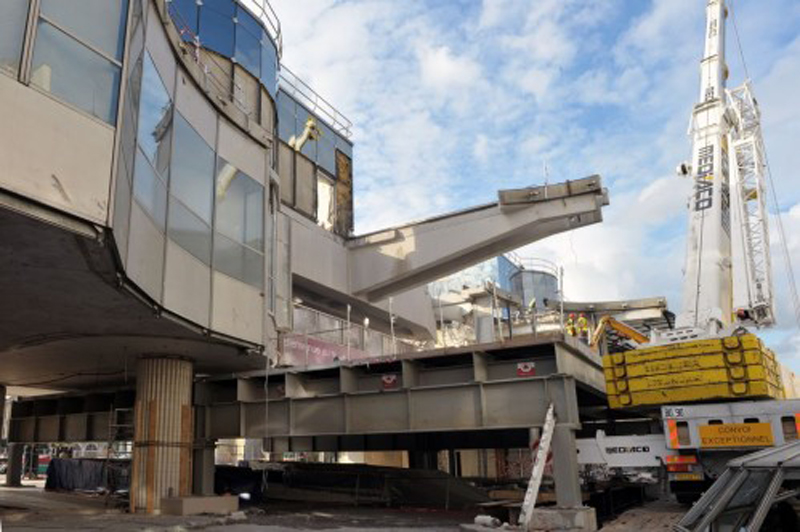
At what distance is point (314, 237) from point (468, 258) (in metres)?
6.27

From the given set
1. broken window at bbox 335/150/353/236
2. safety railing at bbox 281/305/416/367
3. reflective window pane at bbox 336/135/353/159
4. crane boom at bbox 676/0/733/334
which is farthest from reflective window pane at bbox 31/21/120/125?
reflective window pane at bbox 336/135/353/159

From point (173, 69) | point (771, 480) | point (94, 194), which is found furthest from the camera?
point (173, 69)

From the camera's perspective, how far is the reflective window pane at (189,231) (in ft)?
39.1

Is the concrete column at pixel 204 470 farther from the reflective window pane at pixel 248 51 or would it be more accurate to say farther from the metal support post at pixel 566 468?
the reflective window pane at pixel 248 51

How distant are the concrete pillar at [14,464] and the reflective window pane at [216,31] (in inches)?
660

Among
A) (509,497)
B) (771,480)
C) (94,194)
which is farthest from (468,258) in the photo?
(771,480)

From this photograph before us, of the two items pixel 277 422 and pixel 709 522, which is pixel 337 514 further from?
pixel 709 522

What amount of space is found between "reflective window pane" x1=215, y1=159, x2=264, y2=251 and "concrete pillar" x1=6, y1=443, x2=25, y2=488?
16.7 metres

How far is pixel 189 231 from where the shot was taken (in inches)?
492

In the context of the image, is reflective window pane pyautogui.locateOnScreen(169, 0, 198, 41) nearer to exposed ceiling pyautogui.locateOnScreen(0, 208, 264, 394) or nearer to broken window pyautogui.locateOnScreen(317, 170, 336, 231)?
broken window pyautogui.locateOnScreen(317, 170, 336, 231)

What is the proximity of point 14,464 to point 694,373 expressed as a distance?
82.8 ft

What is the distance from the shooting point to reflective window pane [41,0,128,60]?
312 inches

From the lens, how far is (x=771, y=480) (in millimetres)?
5320

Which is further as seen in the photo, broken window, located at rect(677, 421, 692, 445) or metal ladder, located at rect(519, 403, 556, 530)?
broken window, located at rect(677, 421, 692, 445)
